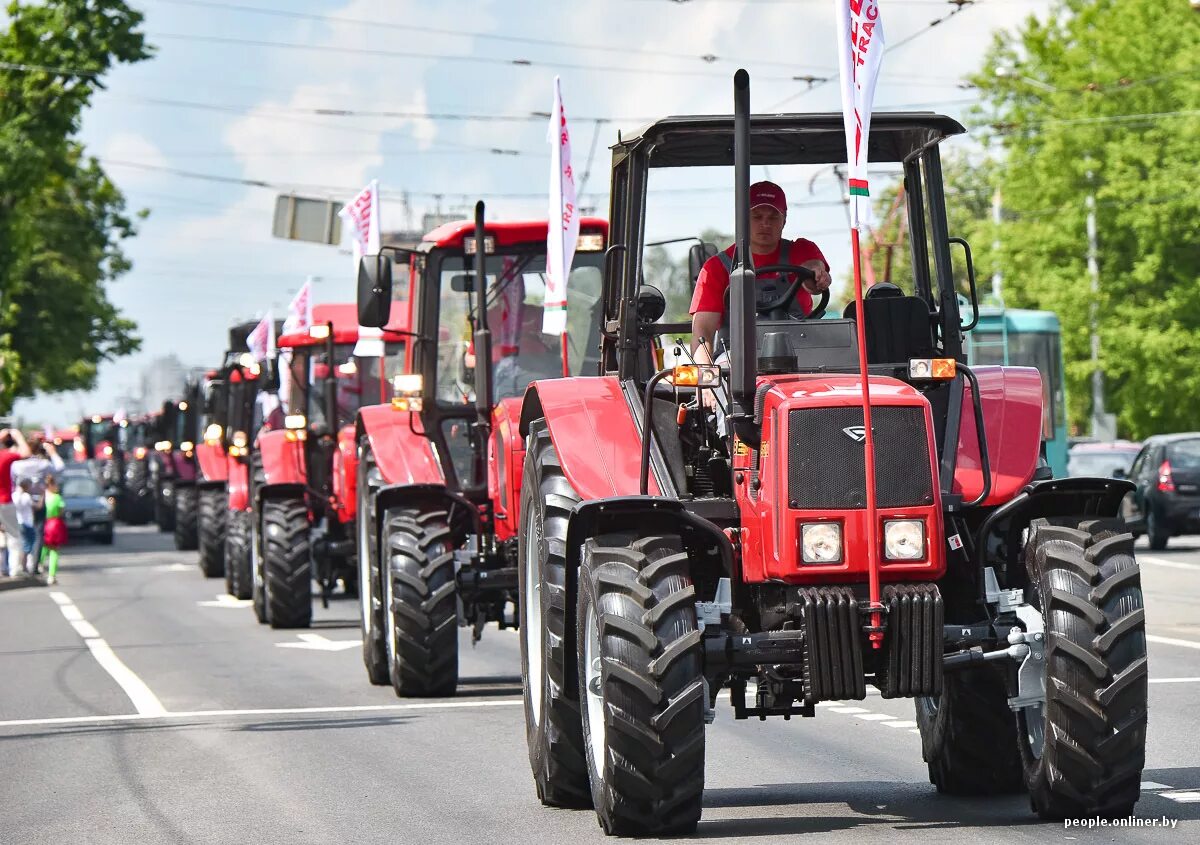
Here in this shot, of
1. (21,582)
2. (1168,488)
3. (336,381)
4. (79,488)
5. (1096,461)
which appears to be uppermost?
(336,381)

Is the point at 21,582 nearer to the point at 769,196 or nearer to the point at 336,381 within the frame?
the point at 336,381

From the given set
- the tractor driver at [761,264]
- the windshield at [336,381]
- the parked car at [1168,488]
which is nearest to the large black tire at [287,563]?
the windshield at [336,381]

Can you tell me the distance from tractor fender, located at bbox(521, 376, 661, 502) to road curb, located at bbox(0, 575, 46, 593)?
944 inches

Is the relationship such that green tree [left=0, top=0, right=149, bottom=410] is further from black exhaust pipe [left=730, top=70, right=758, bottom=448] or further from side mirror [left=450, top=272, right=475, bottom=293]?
black exhaust pipe [left=730, top=70, right=758, bottom=448]

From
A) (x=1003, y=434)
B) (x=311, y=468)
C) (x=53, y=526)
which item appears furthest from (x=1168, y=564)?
(x=1003, y=434)

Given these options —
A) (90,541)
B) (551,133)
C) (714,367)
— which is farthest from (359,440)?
(90,541)

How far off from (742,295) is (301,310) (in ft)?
56.9

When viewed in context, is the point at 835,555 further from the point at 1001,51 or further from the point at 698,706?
the point at 1001,51

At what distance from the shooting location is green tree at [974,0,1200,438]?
51.8 m

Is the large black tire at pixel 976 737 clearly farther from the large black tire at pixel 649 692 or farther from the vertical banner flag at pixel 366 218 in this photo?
the vertical banner flag at pixel 366 218

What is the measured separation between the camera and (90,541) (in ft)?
179

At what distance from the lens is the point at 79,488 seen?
5397 centimetres

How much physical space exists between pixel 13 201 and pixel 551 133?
3058 centimetres

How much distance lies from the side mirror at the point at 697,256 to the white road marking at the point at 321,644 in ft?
33.3
